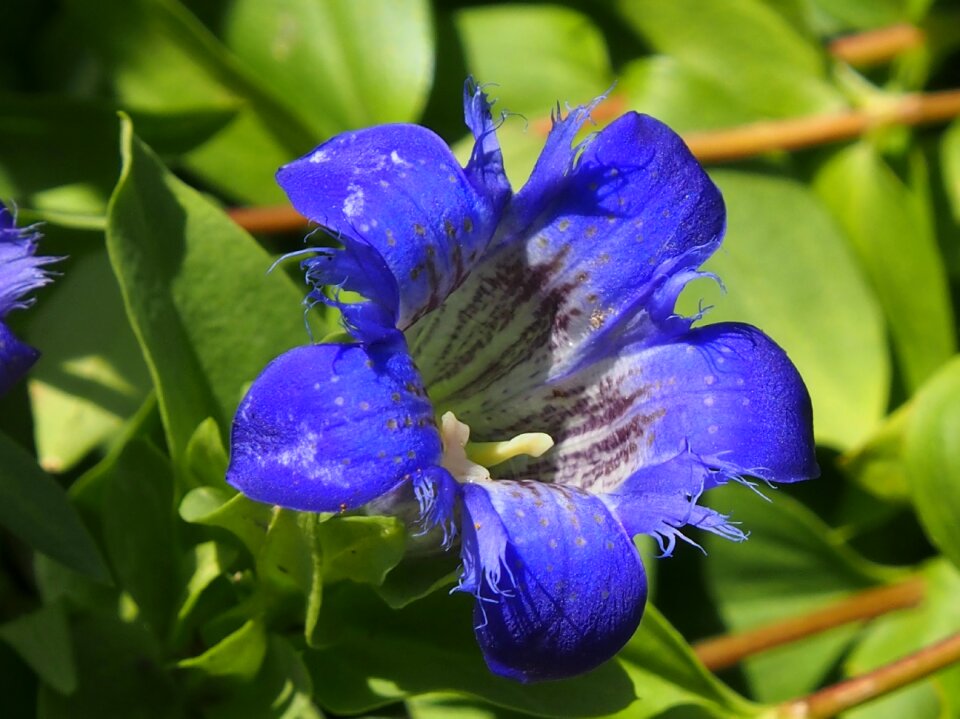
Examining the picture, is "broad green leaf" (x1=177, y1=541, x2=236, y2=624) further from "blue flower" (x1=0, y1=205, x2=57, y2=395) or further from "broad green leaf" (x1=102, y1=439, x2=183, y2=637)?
"blue flower" (x1=0, y1=205, x2=57, y2=395)

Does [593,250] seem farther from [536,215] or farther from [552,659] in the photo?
[552,659]

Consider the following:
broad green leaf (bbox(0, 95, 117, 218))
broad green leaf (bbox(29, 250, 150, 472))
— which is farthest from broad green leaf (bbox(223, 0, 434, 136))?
broad green leaf (bbox(29, 250, 150, 472))

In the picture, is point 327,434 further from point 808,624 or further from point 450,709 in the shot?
point 808,624

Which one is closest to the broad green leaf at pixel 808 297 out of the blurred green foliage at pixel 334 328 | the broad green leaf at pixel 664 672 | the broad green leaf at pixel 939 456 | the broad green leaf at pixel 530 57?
the blurred green foliage at pixel 334 328

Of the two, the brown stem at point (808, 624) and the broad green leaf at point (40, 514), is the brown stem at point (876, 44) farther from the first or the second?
the broad green leaf at point (40, 514)

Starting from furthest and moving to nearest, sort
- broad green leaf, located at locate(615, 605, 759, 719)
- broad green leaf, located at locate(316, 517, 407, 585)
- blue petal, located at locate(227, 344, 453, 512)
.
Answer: broad green leaf, located at locate(615, 605, 759, 719)
broad green leaf, located at locate(316, 517, 407, 585)
blue petal, located at locate(227, 344, 453, 512)

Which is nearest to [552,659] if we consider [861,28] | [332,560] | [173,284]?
[332,560]
